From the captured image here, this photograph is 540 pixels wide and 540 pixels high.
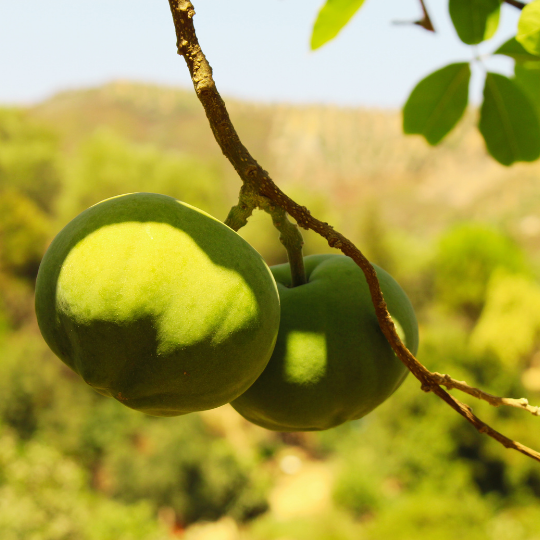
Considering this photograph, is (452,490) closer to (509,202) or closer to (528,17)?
(528,17)

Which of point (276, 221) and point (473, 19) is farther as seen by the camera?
point (473, 19)

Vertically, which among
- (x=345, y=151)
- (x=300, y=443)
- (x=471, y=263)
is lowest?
(x=300, y=443)

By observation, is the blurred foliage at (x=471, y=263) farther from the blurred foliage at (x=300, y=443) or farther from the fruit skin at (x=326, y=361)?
the fruit skin at (x=326, y=361)

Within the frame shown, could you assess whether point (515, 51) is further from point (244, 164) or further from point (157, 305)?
point (157, 305)

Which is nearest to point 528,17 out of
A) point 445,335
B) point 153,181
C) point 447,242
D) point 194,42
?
point 194,42

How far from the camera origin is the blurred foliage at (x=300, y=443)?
7.85 meters

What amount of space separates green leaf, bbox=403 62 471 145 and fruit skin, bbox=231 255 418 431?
48 cm

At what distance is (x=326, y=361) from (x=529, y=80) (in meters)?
0.74

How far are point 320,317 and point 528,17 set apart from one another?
439 millimetres

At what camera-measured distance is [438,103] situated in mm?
929

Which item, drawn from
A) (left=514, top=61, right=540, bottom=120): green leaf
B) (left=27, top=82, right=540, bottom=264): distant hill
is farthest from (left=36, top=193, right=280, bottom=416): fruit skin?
(left=27, top=82, right=540, bottom=264): distant hill

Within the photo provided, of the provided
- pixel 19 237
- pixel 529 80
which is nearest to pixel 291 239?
pixel 529 80

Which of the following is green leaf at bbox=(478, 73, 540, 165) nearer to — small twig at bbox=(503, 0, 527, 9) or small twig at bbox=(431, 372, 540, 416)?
small twig at bbox=(503, 0, 527, 9)

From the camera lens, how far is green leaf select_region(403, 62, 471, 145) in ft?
2.92
